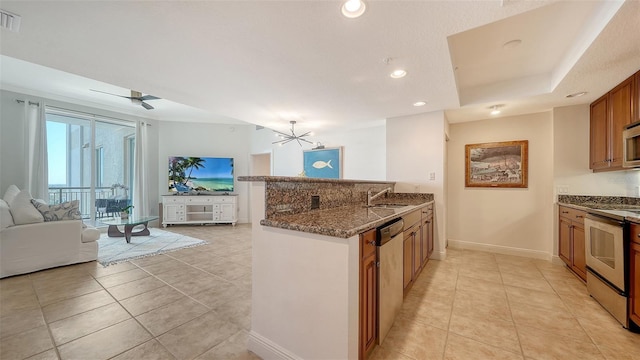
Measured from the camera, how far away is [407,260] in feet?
7.25

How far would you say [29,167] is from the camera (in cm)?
422

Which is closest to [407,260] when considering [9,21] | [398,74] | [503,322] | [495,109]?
[503,322]

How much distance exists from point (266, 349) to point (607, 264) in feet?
9.96

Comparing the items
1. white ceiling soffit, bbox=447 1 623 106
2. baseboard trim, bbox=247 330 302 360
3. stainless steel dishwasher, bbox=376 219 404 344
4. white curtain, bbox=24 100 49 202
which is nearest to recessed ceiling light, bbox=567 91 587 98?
white ceiling soffit, bbox=447 1 623 106

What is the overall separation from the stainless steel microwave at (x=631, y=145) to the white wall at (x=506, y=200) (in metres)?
1.13

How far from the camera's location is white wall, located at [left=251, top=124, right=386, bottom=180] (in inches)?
204

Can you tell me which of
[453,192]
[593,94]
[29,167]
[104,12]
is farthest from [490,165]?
[29,167]

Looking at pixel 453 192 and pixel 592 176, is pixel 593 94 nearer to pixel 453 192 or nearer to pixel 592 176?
pixel 592 176

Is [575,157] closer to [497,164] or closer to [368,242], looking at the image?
[497,164]

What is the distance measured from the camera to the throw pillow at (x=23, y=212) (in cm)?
298

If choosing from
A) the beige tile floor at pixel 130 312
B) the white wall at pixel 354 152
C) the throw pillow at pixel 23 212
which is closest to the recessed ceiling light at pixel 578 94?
the white wall at pixel 354 152

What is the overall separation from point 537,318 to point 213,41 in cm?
367

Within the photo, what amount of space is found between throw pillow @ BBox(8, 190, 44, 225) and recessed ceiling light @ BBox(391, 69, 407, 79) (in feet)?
15.9

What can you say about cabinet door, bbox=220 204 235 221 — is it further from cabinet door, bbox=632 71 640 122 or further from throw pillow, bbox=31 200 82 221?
cabinet door, bbox=632 71 640 122
